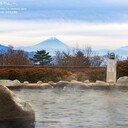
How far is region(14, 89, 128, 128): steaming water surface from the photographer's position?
958 cm

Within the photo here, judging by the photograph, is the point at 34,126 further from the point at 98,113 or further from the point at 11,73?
the point at 11,73

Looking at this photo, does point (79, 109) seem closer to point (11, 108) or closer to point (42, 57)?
point (11, 108)

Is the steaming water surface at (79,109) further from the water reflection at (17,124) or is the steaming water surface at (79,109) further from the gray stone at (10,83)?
the gray stone at (10,83)

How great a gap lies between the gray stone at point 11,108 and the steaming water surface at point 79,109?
36 cm

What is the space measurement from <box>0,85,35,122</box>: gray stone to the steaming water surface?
357 millimetres

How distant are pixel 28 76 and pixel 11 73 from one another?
0.74 metres

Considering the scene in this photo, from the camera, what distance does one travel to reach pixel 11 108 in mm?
9484

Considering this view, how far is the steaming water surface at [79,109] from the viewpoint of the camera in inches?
377

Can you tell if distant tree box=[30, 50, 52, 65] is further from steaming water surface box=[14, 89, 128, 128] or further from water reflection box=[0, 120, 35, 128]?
water reflection box=[0, 120, 35, 128]

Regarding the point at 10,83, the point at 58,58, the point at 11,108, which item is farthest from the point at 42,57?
the point at 11,108

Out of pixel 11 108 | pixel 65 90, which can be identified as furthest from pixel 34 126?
pixel 65 90

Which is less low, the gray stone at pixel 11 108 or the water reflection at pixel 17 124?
the gray stone at pixel 11 108

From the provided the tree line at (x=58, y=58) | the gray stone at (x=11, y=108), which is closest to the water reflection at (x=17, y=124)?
the gray stone at (x=11, y=108)

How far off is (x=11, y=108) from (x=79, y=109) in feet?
8.35
